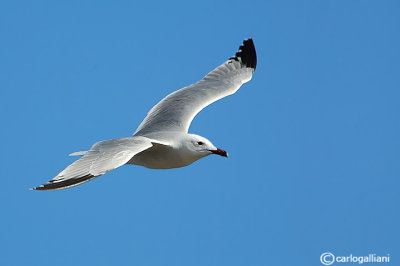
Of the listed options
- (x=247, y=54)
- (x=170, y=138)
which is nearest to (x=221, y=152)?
(x=170, y=138)

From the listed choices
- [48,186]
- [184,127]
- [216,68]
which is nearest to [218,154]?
[184,127]

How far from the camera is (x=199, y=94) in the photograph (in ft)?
32.5

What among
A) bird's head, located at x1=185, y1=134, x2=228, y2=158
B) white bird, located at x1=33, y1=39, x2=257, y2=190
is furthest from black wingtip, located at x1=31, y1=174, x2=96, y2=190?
bird's head, located at x1=185, y1=134, x2=228, y2=158

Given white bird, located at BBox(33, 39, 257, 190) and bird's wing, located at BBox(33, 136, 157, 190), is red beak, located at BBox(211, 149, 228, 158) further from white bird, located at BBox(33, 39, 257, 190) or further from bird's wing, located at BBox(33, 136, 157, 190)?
bird's wing, located at BBox(33, 136, 157, 190)

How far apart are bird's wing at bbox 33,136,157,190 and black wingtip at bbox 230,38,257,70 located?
414cm

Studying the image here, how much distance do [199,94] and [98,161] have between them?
11.2 feet

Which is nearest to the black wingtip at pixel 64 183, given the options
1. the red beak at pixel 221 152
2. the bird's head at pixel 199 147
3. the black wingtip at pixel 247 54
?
the bird's head at pixel 199 147

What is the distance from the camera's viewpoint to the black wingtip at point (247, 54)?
36.5ft

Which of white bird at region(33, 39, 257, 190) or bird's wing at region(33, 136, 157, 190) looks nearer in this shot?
bird's wing at region(33, 136, 157, 190)

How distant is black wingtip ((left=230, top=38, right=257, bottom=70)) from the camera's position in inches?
438

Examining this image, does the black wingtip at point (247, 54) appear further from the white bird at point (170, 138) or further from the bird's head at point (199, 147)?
the bird's head at point (199, 147)

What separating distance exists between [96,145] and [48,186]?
4.04 ft

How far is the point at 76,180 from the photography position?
6352mm

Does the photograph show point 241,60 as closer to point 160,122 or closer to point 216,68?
point 216,68
